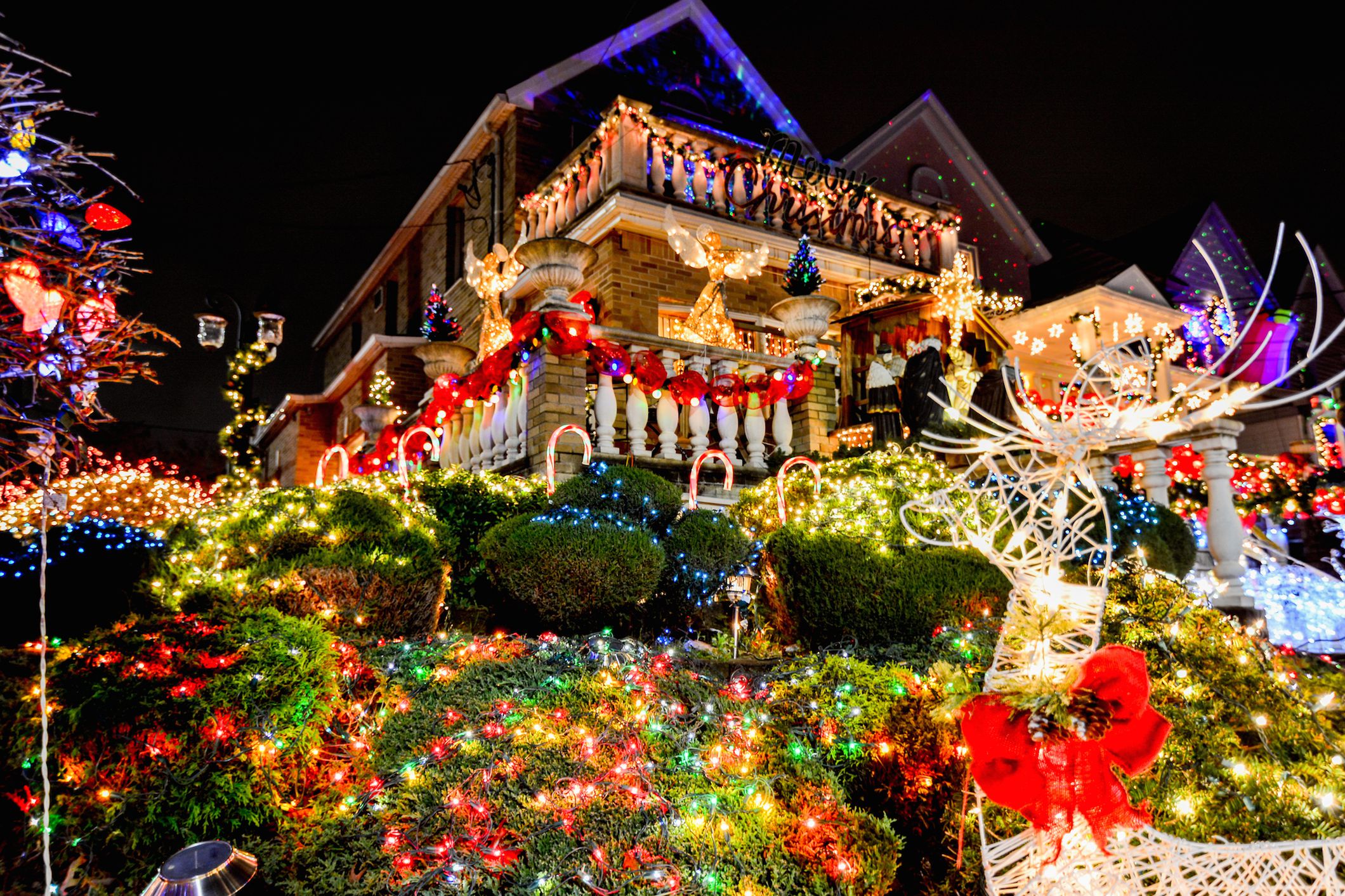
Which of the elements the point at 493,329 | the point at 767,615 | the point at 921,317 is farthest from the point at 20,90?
the point at 921,317

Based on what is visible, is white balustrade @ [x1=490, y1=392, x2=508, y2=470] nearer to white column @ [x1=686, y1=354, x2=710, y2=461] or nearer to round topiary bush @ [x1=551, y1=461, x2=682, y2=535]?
white column @ [x1=686, y1=354, x2=710, y2=461]

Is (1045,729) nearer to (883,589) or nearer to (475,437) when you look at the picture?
(883,589)

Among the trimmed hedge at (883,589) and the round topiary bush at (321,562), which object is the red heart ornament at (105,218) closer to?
the round topiary bush at (321,562)

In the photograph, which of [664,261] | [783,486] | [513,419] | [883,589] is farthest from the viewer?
[664,261]

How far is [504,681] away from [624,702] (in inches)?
23.5

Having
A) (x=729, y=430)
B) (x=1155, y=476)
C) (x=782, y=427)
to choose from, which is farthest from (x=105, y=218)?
(x=1155, y=476)

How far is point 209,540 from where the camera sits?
187 inches

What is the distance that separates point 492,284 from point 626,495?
7136mm

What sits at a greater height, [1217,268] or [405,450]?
[1217,268]

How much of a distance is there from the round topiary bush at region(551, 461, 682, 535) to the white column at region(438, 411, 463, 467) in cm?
411

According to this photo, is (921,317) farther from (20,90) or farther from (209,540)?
(20,90)

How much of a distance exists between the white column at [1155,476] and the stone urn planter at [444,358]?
8.18 metres

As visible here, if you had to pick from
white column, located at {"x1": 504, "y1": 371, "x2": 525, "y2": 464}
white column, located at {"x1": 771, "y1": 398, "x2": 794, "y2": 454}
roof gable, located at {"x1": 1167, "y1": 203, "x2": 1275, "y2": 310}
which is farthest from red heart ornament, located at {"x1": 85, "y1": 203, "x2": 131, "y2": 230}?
roof gable, located at {"x1": 1167, "y1": 203, "x2": 1275, "y2": 310}

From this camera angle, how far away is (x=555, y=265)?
790 centimetres
